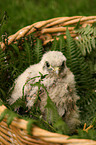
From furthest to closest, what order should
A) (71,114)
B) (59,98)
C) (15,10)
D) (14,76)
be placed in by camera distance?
(15,10)
(14,76)
(71,114)
(59,98)

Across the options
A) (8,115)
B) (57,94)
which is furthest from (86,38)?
(8,115)

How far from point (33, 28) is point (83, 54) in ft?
2.04

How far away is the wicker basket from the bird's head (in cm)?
50

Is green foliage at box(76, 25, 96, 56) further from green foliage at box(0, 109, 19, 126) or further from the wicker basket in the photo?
green foliage at box(0, 109, 19, 126)

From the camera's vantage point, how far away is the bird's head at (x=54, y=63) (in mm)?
1677

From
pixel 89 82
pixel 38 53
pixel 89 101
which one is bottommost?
pixel 89 101

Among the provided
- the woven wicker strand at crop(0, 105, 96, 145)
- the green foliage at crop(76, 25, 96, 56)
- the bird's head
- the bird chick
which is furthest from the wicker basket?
the bird's head

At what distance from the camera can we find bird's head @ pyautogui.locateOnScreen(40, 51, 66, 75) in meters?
1.68

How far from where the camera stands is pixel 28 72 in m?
1.85

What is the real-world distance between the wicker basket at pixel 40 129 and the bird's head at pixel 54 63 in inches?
19.6

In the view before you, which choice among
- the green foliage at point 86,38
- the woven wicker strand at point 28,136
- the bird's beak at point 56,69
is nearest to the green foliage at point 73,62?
the green foliage at point 86,38

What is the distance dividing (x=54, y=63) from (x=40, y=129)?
67 cm

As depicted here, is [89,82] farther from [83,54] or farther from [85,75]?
[83,54]

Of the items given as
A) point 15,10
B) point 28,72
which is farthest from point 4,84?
point 15,10
